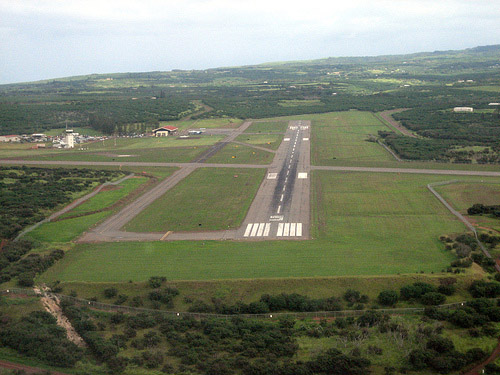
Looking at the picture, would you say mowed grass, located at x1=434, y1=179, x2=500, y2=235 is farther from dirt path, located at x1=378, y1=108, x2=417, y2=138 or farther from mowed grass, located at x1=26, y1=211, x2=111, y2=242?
dirt path, located at x1=378, y1=108, x2=417, y2=138

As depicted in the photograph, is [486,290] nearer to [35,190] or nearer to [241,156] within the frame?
[35,190]

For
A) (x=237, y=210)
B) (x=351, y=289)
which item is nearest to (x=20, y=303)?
(x=351, y=289)

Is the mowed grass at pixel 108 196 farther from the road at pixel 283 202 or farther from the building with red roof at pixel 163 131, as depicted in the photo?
the building with red roof at pixel 163 131

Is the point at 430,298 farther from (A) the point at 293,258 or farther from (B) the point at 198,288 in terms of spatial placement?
(B) the point at 198,288

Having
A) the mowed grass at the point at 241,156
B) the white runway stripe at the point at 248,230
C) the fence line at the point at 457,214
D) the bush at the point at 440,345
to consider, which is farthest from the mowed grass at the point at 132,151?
the bush at the point at 440,345

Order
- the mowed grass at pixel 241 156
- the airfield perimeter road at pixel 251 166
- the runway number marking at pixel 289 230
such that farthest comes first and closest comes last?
the mowed grass at pixel 241 156, the airfield perimeter road at pixel 251 166, the runway number marking at pixel 289 230

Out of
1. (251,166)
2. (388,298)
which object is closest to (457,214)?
(388,298)
